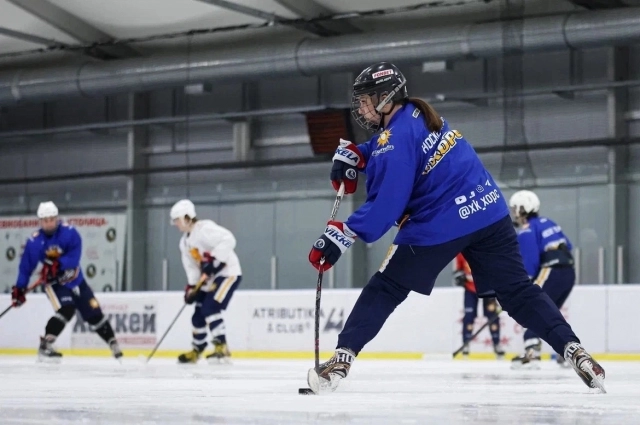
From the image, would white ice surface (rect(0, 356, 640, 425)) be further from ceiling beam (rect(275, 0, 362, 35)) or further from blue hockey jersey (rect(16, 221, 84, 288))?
ceiling beam (rect(275, 0, 362, 35))

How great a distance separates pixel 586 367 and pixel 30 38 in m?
11.1

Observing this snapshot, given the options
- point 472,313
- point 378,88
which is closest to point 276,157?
point 472,313

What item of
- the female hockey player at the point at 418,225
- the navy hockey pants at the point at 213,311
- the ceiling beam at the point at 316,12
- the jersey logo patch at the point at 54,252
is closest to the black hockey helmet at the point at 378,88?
the female hockey player at the point at 418,225

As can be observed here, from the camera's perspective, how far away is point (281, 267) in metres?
13.1

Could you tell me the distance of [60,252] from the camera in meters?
9.30

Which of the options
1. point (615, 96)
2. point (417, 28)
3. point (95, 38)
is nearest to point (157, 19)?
point (95, 38)

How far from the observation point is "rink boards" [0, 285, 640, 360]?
9.84m

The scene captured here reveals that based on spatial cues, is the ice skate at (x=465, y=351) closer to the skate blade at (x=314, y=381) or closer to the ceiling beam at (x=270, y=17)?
the ceiling beam at (x=270, y=17)

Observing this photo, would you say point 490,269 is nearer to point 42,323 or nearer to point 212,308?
point 212,308

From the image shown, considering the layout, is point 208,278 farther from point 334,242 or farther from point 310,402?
point 310,402

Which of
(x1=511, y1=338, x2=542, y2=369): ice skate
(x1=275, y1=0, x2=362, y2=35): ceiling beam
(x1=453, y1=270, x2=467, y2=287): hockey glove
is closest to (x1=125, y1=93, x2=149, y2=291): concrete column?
(x1=275, y1=0, x2=362, y2=35): ceiling beam

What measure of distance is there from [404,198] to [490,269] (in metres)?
0.50

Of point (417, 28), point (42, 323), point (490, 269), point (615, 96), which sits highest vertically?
point (417, 28)

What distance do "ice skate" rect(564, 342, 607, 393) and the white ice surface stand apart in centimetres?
5
